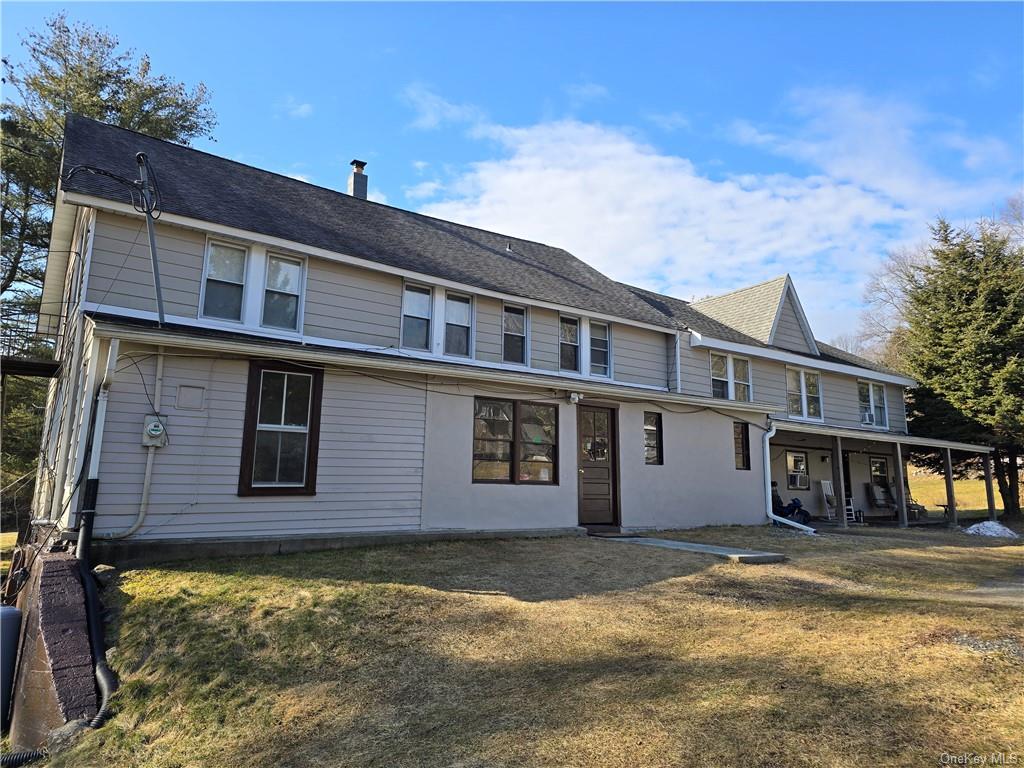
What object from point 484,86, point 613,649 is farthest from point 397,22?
point 613,649

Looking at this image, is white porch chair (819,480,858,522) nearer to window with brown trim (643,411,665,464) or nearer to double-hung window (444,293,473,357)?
window with brown trim (643,411,665,464)

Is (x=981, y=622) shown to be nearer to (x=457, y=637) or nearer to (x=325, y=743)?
(x=457, y=637)

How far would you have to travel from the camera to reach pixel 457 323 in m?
11.5

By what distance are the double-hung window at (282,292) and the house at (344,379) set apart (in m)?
0.04

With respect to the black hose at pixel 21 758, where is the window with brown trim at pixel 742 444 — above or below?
above

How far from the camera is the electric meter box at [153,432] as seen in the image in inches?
291

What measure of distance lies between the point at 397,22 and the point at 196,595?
9.14 metres

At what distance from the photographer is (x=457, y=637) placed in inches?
201

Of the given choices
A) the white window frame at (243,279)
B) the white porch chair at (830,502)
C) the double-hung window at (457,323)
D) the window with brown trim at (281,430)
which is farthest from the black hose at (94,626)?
the white porch chair at (830,502)

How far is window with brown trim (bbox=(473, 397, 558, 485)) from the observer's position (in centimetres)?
1017

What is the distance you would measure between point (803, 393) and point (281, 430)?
15.0 m

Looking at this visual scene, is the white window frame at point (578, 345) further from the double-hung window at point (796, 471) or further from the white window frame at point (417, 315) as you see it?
the double-hung window at point (796, 471)

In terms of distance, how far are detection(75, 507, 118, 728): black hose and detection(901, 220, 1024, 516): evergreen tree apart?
23259 mm

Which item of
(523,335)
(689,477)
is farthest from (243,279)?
(689,477)
